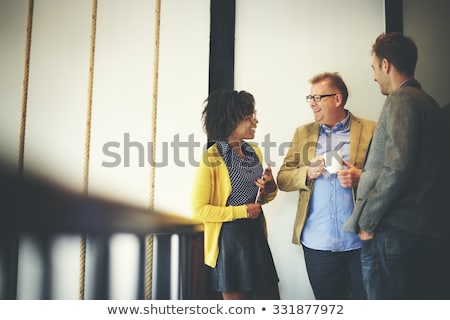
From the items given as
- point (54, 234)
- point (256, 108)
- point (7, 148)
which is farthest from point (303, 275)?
point (7, 148)

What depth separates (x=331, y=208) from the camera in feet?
6.31

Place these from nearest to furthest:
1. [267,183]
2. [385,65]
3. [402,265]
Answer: [402,265]
[385,65]
[267,183]

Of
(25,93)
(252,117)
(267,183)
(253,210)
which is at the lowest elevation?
(253,210)

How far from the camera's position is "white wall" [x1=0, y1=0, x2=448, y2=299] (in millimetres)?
2053

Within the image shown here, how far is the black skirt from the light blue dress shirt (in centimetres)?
20

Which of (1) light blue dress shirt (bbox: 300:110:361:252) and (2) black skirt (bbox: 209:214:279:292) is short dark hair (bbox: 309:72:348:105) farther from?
(2) black skirt (bbox: 209:214:279:292)

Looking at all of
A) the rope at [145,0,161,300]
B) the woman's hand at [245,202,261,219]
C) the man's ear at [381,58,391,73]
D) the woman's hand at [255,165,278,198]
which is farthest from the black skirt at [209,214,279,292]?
the man's ear at [381,58,391,73]

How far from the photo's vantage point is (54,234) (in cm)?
212

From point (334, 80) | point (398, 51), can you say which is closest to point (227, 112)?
point (334, 80)

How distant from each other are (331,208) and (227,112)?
2.09 feet

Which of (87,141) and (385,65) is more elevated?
(385,65)

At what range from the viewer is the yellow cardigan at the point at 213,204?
192cm

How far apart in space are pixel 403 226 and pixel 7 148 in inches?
73.3

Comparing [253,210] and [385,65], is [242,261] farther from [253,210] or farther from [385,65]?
[385,65]
